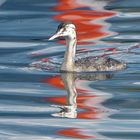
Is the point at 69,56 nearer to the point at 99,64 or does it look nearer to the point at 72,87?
the point at 99,64

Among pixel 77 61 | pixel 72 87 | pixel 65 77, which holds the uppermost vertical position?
pixel 77 61

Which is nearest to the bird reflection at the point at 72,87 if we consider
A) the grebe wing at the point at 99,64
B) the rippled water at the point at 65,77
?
the rippled water at the point at 65,77

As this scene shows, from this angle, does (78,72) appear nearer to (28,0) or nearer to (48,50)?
(48,50)

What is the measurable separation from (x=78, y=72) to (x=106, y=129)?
4558 mm

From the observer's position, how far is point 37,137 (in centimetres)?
1338

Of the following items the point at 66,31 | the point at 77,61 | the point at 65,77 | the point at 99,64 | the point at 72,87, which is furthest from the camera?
the point at 77,61

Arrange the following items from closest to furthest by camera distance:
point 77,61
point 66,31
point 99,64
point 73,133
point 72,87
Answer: point 73,133, point 72,87, point 99,64, point 66,31, point 77,61

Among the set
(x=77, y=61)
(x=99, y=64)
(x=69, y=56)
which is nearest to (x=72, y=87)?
(x=99, y=64)

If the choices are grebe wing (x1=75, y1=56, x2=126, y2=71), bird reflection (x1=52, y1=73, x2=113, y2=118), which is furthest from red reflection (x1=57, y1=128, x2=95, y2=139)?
grebe wing (x1=75, y1=56, x2=126, y2=71)

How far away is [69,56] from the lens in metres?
18.4

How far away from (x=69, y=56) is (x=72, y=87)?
1646 millimetres

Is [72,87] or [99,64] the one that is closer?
[72,87]

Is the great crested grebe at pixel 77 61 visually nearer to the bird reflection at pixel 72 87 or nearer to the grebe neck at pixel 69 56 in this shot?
the grebe neck at pixel 69 56

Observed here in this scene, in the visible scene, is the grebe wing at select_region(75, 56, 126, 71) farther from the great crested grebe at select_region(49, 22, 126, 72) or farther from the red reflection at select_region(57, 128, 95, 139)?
the red reflection at select_region(57, 128, 95, 139)
